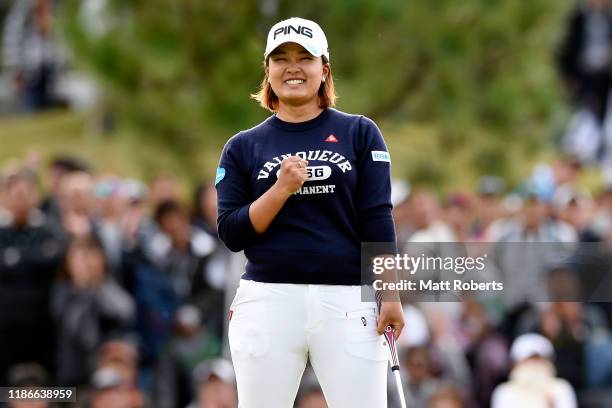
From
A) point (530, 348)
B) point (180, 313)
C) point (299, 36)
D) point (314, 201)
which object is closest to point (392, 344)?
point (314, 201)

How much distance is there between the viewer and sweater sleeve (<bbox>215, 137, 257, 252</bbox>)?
255 inches

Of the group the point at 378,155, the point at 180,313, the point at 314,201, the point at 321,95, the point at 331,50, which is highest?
the point at 331,50

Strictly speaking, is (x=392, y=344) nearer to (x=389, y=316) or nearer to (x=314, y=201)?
(x=389, y=316)

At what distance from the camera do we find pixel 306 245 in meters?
6.41

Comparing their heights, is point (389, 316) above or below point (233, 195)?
below

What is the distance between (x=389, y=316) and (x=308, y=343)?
0.34 meters

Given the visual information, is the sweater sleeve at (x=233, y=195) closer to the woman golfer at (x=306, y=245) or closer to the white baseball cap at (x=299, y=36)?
the woman golfer at (x=306, y=245)

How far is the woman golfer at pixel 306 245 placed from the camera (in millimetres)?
6402

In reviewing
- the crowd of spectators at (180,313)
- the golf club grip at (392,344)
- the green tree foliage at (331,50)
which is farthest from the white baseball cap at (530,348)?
the golf club grip at (392,344)

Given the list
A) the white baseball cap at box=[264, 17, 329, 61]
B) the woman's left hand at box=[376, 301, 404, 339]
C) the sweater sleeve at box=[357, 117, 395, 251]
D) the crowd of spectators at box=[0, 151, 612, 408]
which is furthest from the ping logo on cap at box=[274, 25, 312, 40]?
the crowd of spectators at box=[0, 151, 612, 408]

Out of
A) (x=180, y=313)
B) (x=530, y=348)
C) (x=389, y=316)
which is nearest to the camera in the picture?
(x=389, y=316)

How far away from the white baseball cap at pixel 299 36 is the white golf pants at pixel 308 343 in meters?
0.95

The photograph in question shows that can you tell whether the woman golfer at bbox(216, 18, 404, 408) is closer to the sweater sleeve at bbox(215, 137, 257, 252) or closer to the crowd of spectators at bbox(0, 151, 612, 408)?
the sweater sleeve at bbox(215, 137, 257, 252)

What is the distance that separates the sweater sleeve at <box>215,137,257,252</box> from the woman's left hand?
0.59 meters
